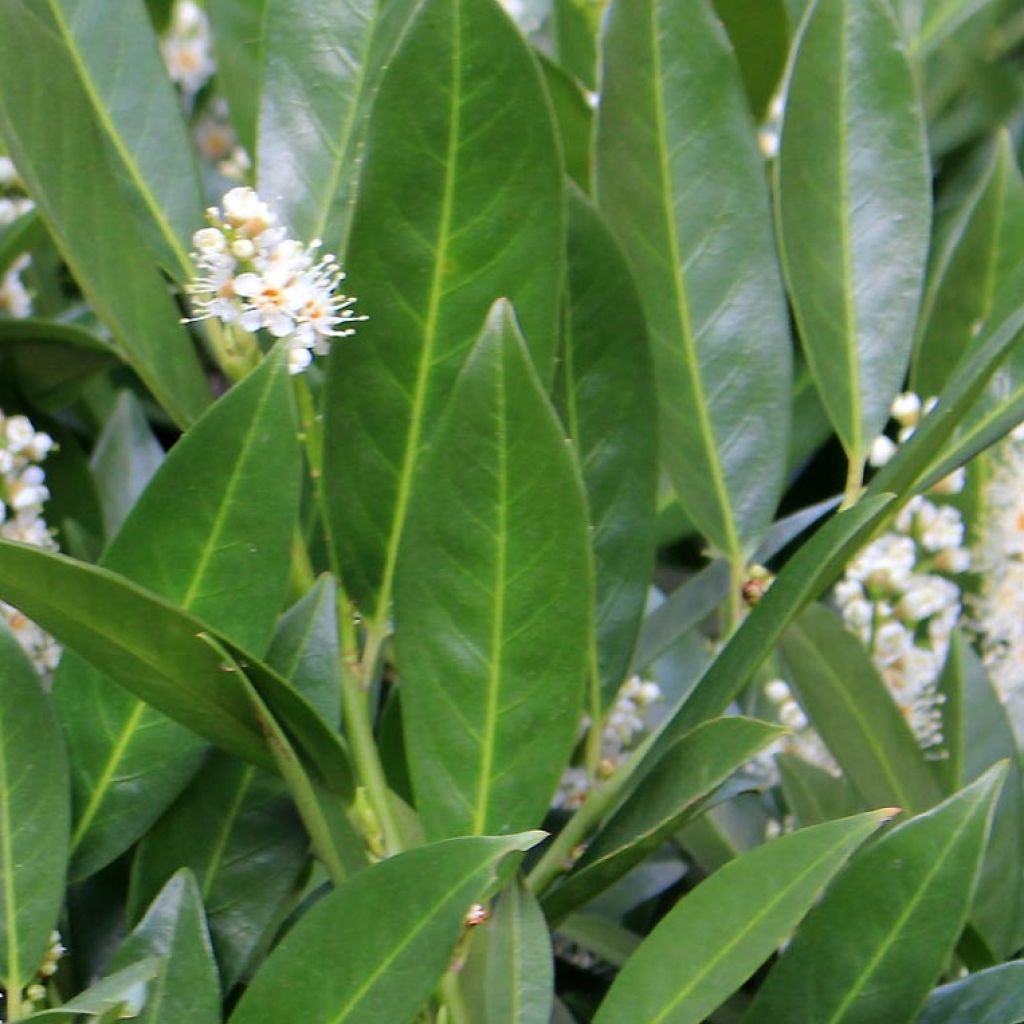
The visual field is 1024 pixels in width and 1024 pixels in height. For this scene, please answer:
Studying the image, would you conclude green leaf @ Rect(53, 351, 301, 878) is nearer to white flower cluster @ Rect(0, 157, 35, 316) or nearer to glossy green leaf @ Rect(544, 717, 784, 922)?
glossy green leaf @ Rect(544, 717, 784, 922)

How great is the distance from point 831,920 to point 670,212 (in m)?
0.34

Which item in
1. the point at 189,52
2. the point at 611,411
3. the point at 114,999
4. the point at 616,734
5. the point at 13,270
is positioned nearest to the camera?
the point at 114,999

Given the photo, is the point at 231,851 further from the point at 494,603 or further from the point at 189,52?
the point at 189,52

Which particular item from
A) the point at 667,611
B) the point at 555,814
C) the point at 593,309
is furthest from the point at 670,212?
the point at 555,814

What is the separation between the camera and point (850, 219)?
0.73m

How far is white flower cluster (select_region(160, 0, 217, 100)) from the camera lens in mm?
1317

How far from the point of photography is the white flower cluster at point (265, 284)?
2.03ft

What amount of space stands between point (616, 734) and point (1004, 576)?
32 cm

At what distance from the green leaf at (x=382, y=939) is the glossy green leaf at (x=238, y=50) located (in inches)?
22.5

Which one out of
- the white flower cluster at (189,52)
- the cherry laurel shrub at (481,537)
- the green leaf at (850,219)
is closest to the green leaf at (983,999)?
the cherry laurel shrub at (481,537)

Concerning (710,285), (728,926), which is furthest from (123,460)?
(728,926)

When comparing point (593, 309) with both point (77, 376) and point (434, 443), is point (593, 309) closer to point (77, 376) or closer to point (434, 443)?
point (434, 443)

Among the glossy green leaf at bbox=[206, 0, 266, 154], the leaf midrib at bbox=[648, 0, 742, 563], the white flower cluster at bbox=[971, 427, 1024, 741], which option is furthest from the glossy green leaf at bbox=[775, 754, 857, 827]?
the glossy green leaf at bbox=[206, 0, 266, 154]

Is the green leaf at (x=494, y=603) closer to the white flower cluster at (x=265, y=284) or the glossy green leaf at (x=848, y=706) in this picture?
the white flower cluster at (x=265, y=284)
